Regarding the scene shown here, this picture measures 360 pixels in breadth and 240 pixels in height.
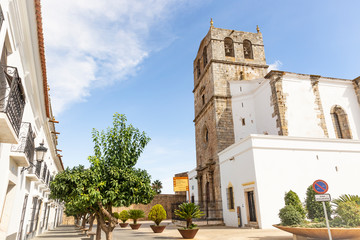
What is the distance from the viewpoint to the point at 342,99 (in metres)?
21.8

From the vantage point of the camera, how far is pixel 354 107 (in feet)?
71.7

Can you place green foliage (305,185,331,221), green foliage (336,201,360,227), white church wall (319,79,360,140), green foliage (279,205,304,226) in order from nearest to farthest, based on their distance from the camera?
green foliage (336,201,360,227) → green foliage (279,205,304,226) → green foliage (305,185,331,221) → white church wall (319,79,360,140)

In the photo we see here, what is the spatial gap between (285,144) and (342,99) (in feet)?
34.1

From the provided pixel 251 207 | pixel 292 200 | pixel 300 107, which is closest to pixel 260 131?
pixel 300 107

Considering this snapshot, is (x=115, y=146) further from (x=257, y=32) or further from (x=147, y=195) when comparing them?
(x=257, y=32)

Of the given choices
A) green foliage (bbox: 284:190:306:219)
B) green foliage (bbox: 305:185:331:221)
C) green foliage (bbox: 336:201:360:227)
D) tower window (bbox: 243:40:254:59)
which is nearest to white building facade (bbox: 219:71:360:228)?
green foliage (bbox: 284:190:306:219)

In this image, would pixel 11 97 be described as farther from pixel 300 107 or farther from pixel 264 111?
pixel 300 107

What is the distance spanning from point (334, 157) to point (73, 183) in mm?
16151

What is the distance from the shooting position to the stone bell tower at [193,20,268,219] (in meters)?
22.2

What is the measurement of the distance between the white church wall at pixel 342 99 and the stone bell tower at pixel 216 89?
6.64 meters

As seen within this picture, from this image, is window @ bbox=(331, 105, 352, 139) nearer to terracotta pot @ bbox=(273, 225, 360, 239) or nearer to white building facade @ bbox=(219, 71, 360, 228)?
white building facade @ bbox=(219, 71, 360, 228)

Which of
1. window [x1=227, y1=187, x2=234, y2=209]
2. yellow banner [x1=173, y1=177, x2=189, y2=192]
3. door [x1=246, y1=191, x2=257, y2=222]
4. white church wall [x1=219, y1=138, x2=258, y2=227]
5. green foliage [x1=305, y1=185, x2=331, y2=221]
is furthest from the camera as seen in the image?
yellow banner [x1=173, y1=177, x2=189, y2=192]

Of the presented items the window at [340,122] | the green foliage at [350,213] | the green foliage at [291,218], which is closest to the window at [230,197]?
the green foliage at [291,218]

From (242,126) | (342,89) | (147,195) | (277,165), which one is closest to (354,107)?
(342,89)
